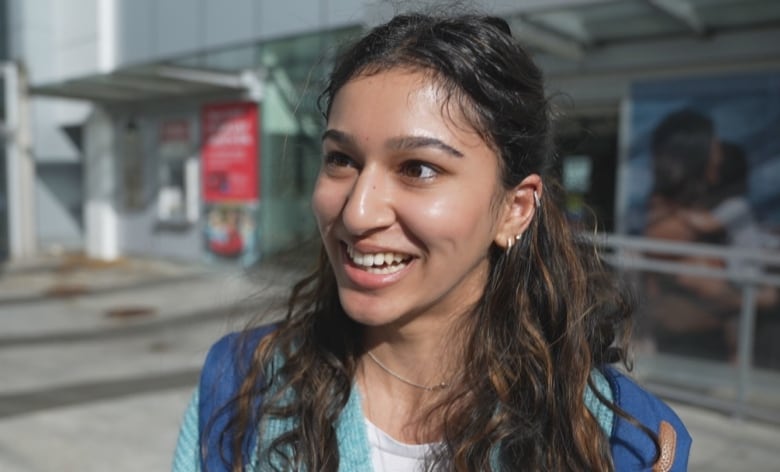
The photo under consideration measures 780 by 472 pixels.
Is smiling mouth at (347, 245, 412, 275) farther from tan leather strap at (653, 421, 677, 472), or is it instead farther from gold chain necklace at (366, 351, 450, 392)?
tan leather strap at (653, 421, 677, 472)

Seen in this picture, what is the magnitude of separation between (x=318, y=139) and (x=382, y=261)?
131 cm

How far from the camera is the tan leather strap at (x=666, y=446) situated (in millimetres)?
1241

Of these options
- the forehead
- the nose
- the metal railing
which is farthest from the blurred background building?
the nose

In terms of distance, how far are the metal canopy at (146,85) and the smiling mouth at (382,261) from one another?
32.6ft

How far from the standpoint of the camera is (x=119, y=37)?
12.4m

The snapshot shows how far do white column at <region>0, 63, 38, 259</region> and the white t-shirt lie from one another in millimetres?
14059

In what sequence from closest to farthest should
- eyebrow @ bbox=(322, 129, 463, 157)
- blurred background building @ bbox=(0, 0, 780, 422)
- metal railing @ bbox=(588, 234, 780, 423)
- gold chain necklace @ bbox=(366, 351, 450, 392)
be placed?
1. eyebrow @ bbox=(322, 129, 463, 157)
2. gold chain necklace @ bbox=(366, 351, 450, 392)
3. metal railing @ bbox=(588, 234, 780, 423)
4. blurred background building @ bbox=(0, 0, 780, 422)

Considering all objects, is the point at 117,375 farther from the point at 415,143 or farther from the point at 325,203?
the point at 415,143

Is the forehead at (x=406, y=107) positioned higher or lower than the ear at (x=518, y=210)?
higher

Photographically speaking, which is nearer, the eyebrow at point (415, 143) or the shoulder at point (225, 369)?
the eyebrow at point (415, 143)

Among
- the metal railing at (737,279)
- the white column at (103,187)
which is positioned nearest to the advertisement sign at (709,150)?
the metal railing at (737,279)

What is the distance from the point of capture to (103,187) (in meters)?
13.6

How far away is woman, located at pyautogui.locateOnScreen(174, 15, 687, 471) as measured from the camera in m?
1.22

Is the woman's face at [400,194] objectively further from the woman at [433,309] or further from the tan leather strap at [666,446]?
the tan leather strap at [666,446]
